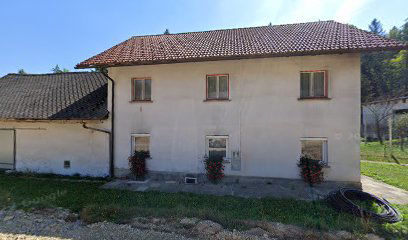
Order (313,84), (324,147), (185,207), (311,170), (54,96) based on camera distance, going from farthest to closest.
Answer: (54,96) → (313,84) → (324,147) → (311,170) → (185,207)

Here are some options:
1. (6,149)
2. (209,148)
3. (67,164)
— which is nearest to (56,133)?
(67,164)

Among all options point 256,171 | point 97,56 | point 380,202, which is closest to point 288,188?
point 256,171

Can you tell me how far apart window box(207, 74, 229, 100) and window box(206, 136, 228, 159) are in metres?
1.66

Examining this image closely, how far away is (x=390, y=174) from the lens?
1063cm

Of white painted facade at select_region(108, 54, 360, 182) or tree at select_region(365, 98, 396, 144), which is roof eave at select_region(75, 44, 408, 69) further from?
tree at select_region(365, 98, 396, 144)

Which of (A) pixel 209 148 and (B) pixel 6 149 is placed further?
→ (B) pixel 6 149

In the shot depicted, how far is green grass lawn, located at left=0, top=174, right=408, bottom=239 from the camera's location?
17.6 ft

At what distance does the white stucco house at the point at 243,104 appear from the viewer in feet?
27.0

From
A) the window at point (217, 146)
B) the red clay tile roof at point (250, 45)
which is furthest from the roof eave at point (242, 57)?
the window at point (217, 146)

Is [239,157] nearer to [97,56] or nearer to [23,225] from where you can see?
[23,225]

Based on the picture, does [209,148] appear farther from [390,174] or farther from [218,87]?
[390,174]

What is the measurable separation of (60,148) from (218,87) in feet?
25.7

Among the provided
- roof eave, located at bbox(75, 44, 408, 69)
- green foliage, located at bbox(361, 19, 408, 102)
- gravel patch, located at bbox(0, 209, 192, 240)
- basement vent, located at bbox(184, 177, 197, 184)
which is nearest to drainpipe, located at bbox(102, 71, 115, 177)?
roof eave, located at bbox(75, 44, 408, 69)

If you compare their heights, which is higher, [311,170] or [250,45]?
[250,45]
